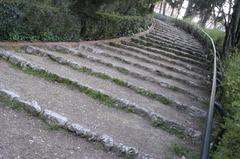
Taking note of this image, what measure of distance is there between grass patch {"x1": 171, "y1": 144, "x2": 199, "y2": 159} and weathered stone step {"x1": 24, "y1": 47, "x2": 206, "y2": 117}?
5.29 feet

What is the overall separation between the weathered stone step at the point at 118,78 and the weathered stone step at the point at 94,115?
1171 millimetres

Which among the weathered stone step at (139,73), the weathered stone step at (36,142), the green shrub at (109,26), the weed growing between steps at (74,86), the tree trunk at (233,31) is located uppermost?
the tree trunk at (233,31)

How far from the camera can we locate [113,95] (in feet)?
20.2

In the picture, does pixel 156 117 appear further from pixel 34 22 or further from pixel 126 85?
pixel 34 22

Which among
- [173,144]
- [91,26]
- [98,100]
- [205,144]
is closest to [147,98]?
[98,100]

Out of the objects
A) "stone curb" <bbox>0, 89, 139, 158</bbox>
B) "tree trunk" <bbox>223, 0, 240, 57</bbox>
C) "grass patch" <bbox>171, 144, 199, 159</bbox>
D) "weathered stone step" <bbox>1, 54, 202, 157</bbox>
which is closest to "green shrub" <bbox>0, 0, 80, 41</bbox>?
"weathered stone step" <bbox>1, 54, 202, 157</bbox>

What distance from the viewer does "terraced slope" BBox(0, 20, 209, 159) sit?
15.3 ft

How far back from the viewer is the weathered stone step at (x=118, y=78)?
6344mm

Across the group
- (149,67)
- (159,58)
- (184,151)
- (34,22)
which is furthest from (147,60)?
(184,151)

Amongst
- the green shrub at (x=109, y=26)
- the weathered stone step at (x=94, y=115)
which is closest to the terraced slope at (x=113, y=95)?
the weathered stone step at (x=94, y=115)

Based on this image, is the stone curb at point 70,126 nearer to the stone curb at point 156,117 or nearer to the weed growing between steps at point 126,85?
the stone curb at point 156,117

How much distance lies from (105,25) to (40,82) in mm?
5951

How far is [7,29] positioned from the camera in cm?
767

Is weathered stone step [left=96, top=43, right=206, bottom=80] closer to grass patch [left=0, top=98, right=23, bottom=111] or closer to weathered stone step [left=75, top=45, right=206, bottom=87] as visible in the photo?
weathered stone step [left=75, top=45, right=206, bottom=87]
